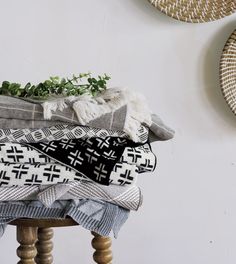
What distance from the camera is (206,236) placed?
159 centimetres

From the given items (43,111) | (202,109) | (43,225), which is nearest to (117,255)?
(202,109)

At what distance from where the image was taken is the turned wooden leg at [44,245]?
1.31 meters

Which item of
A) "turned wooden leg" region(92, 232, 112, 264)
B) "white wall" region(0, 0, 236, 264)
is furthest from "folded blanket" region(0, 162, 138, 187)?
"white wall" region(0, 0, 236, 264)

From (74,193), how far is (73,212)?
0.03 m

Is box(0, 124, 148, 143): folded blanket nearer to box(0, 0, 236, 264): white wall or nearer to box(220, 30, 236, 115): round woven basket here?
box(0, 0, 236, 264): white wall

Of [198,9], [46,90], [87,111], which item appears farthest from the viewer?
[198,9]

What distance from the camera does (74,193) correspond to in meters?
1.04

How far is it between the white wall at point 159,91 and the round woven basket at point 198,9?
0.03 meters

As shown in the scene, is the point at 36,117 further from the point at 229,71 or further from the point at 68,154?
the point at 229,71

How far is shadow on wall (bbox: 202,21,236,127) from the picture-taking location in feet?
5.08

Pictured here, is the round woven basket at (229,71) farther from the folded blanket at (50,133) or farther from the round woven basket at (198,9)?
the folded blanket at (50,133)

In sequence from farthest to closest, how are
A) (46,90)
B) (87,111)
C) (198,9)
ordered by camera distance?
1. (198,9)
2. (46,90)
3. (87,111)

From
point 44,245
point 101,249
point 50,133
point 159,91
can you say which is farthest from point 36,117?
point 159,91

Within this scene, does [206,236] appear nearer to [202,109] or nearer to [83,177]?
[202,109]
